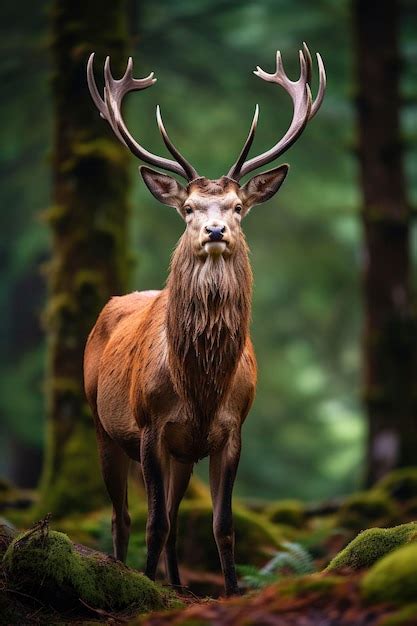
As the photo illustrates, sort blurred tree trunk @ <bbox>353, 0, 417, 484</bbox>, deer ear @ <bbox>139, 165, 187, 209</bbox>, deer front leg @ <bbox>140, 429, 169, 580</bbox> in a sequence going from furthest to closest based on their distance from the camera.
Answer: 1. blurred tree trunk @ <bbox>353, 0, 417, 484</bbox>
2. deer ear @ <bbox>139, 165, 187, 209</bbox>
3. deer front leg @ <bbox>140, 429, 169, 580</bbox>

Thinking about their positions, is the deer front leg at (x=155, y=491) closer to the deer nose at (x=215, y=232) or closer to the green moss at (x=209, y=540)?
the deer nose at (x=215, y=232)

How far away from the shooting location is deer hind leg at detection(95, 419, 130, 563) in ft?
25.5

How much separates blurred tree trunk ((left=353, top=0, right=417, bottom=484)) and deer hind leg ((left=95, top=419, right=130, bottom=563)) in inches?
236

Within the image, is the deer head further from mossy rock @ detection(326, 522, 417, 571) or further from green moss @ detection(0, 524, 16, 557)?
green moss @ detection(0, 524, 16, 557)

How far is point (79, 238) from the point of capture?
11094 mm

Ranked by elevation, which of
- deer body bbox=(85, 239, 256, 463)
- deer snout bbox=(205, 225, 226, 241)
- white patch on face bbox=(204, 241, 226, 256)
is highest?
deer snout bbox=(205, 225, 226, 241)

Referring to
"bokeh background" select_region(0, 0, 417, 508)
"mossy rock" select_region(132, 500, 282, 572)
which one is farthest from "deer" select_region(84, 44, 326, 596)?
"bokeh background" select_region(0, 0, 417, 508)

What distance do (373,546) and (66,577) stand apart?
5.63 ft

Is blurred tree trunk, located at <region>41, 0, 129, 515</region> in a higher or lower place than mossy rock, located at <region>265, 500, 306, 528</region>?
higher

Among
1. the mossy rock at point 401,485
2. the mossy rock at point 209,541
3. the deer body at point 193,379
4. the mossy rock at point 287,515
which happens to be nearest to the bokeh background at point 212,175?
the mossy rock at point 401,485

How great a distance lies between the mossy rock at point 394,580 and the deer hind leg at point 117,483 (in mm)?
3687

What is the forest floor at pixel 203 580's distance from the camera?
167 inches

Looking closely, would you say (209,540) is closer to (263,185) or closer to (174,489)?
(174,489)

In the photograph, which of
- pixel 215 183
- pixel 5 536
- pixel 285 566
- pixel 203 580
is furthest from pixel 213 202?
pixel 285 566
